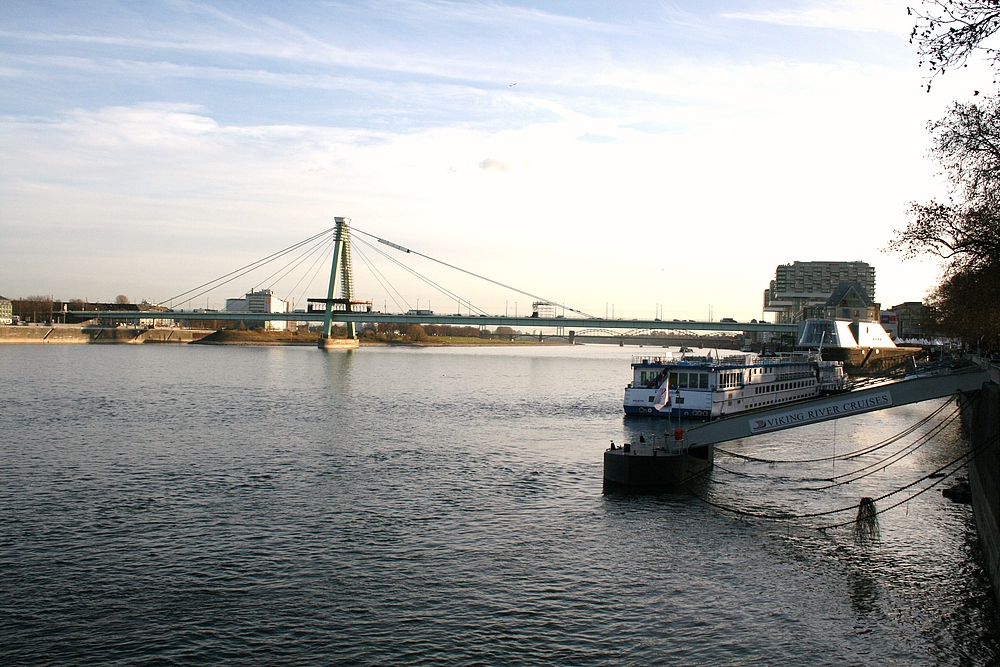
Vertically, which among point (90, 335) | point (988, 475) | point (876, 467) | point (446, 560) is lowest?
point (446, 560)

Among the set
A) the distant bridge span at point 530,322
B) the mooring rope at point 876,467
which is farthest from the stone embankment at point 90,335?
the mooring rope at point 876,467

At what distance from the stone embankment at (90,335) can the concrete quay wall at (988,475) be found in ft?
496

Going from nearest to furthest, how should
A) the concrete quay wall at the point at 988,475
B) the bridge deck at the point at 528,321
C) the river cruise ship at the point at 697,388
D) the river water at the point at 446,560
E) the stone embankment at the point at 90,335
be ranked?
the river water at the point at 446,560, the concrete quay wall at the point at 988,475, the river cruise ship at the point at 697,388, the bridge deck at the point at 528,321, the stone embankment at the point at 90,335

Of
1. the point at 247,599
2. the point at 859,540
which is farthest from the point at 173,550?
the point at 859,540

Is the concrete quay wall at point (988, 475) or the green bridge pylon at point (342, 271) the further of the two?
the green bridge pylon at point (342, 271)

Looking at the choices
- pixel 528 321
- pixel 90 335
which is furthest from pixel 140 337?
pixel 528 321

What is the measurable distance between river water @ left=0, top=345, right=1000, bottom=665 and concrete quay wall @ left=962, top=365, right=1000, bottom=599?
2.39ft

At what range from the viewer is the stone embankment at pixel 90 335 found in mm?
145875

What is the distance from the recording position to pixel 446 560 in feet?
63.2

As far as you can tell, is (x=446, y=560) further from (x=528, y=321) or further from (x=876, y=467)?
(x=528, y=321)

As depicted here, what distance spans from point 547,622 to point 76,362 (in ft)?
307

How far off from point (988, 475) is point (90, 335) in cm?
16797

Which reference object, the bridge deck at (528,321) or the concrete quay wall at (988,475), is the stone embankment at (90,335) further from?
the concrete quay wall at (988,475)

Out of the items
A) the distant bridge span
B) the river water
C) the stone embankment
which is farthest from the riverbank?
the river water
